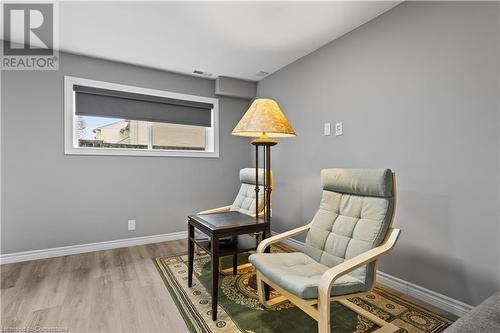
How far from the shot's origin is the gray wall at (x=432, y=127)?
1.66m

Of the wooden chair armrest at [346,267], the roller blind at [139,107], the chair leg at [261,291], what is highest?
the roller blind at [139,107]

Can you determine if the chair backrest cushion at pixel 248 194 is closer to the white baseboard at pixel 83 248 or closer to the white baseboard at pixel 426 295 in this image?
the white baseboard at pixel 83 248

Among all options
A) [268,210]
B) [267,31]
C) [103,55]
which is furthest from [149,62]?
[268,210]

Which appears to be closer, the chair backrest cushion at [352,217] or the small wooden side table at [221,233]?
the chair backrest cushion at [352,217]

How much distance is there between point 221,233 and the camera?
1.80 metres

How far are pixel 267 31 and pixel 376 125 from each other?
1416 millimetres

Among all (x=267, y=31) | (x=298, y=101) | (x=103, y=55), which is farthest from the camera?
(x=298, y=101)

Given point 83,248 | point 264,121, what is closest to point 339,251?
point 264,121

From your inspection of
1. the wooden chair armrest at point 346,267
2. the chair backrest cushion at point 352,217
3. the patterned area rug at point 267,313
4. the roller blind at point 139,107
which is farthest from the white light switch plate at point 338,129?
the roller blind at point 139,107

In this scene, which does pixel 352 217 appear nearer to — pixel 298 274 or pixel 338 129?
pixel 298 274

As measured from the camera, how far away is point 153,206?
135 inches

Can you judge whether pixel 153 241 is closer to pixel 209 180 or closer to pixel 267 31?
pixel 209 180

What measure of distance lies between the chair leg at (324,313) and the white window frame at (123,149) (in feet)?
9.34

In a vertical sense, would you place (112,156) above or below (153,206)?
above
